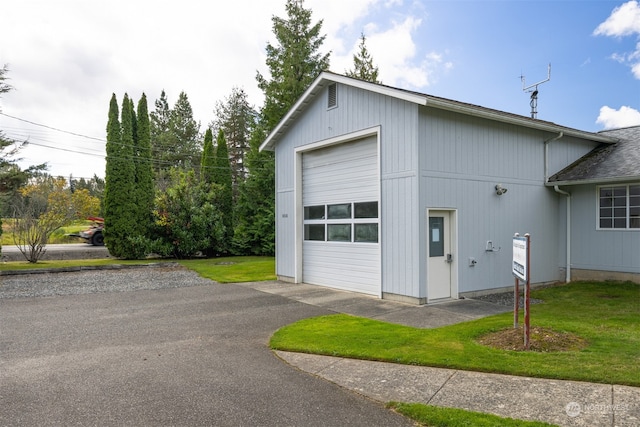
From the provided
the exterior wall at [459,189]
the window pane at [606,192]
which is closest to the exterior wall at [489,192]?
the exterior wall at [459,189]

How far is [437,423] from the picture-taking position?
11.0 feet

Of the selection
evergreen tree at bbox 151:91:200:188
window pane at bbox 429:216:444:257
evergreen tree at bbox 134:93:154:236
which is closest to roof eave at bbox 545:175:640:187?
window pane at bbox 429:216:444:257

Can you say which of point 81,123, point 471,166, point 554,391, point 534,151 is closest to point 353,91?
point 471,166

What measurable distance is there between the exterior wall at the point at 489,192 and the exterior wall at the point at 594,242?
1.20 ft

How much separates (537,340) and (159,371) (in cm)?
495

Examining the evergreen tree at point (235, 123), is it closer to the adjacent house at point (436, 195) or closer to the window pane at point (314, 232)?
the adjacent house at point (436, 195)

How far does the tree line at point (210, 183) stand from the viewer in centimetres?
1781

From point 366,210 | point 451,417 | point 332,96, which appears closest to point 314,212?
point 366,210

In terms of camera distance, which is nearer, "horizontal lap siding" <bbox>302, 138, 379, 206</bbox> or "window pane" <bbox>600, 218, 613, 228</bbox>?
"horizontal lap siding" <bbox>302, 138, 379, 206</bbox>

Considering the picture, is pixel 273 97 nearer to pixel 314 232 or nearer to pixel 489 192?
pixel 314 232

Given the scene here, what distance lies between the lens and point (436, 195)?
8820 mm

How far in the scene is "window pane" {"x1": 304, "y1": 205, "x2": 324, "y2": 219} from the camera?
455 inches

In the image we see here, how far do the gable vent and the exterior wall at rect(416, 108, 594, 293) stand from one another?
9.60ft

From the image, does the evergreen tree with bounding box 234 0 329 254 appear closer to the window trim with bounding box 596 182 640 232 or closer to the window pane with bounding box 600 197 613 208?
the window trim with bounding box 596 182 640 232
